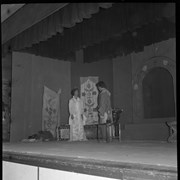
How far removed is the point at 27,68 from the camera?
6.28m

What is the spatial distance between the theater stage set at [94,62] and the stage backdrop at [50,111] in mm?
103

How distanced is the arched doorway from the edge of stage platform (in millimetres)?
4757

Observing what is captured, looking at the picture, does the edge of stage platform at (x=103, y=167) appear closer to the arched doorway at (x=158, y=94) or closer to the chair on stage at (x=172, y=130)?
the chair on stage at (x=172, y=130)

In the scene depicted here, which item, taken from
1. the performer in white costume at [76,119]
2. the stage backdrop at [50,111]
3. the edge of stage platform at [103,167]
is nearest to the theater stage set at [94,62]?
the stage backdrop at [50,111]

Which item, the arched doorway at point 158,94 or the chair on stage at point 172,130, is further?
the arched doorway at point 158,94

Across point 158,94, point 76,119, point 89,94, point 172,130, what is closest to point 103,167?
point 172,130

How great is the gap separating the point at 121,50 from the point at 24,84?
222 cm

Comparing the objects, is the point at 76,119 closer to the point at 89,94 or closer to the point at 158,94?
the point at 158,94

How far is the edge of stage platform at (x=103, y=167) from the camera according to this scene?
1.06 metres

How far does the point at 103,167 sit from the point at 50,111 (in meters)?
5.36

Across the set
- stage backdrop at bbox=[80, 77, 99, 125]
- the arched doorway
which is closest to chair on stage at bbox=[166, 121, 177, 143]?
the arched doorway

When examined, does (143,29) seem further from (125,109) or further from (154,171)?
(154,171)

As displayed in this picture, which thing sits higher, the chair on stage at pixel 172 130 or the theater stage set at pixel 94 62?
the theater stage set at pixel 94 62

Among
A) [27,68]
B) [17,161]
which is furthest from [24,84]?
[17,161]
